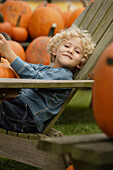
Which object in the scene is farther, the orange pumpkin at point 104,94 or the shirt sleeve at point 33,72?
the shirt sleeve at point 33,72

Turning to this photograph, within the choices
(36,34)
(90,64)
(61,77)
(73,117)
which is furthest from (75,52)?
(36,34)

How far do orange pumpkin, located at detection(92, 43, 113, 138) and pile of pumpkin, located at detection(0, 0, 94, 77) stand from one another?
404cm

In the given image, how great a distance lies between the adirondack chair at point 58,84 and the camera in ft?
6.74

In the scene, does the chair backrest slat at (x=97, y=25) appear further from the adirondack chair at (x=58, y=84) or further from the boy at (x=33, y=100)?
the boy at (x=33, y=100)

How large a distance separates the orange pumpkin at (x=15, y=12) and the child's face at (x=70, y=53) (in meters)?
4.23

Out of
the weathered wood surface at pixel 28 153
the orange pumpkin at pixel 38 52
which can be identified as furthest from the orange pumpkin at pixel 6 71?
the orange pumpkin at pixel 38 52

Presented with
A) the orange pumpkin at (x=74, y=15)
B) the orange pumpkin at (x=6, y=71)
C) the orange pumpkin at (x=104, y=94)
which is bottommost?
the orange pumpkin at (x=74, y=15)

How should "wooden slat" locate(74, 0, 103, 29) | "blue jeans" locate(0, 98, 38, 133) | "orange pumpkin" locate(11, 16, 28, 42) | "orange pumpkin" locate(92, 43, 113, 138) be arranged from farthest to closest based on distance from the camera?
"orange pumpkin" locate(11, 16, 28, 42)
"wooden slat" locate(74, 0, 103, 29)
"blue jeans" locate(0, 98, 38, 133)
"orange pumpkin" locate(92, 43, 113, 138)

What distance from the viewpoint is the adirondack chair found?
2055 mm

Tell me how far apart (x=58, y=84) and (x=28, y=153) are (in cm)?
65

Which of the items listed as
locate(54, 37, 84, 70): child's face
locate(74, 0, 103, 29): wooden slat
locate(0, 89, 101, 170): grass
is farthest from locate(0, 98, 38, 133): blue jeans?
locate(74, 0, 103, 29): wooden slat

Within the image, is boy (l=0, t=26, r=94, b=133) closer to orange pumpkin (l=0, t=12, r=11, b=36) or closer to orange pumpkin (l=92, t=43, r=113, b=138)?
orange pumpkin (l=92, t=43, r=113, b=138)

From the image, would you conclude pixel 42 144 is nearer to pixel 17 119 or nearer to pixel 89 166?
pixel 89 166

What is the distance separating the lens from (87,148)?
1272mm
